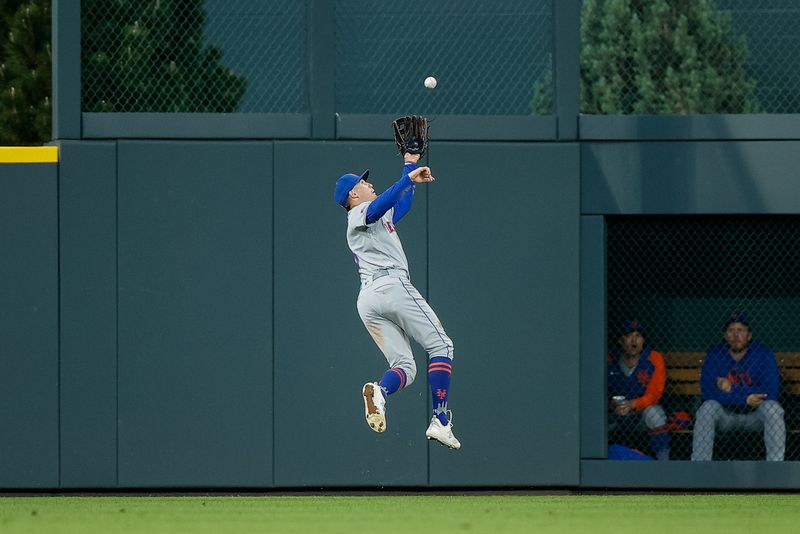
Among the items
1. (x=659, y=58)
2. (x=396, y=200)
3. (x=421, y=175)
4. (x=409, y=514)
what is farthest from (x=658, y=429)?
(x=659, y=58)

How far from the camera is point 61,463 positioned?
11.4 meters

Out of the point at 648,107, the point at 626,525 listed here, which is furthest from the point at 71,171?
the point at 648,107

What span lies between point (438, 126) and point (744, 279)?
9.72ft

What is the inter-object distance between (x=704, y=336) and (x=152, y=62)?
5.03 m

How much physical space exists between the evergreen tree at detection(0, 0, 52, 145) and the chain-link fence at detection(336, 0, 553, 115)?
30.6 feet

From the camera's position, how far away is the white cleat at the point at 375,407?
8.57 metres

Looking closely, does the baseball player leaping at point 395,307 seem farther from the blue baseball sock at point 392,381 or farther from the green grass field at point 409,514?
the green grass field at point 409,514

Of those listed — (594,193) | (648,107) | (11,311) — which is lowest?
(11,311)

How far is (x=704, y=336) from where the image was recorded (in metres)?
12.5

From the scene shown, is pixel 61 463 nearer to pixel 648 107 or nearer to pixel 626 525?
pixel 626 525

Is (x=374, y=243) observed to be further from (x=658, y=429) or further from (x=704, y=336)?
(x=704, y=336)

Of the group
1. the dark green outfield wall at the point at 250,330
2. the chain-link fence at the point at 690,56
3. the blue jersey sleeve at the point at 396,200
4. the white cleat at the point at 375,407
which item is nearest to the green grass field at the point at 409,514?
the dark green outfield wall at the point at 250,330

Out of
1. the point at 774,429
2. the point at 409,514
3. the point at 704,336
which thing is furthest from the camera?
the point at 704,336

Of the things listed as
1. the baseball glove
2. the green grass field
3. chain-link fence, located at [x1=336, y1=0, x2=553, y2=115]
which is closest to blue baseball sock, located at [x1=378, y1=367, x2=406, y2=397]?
the green grass field
